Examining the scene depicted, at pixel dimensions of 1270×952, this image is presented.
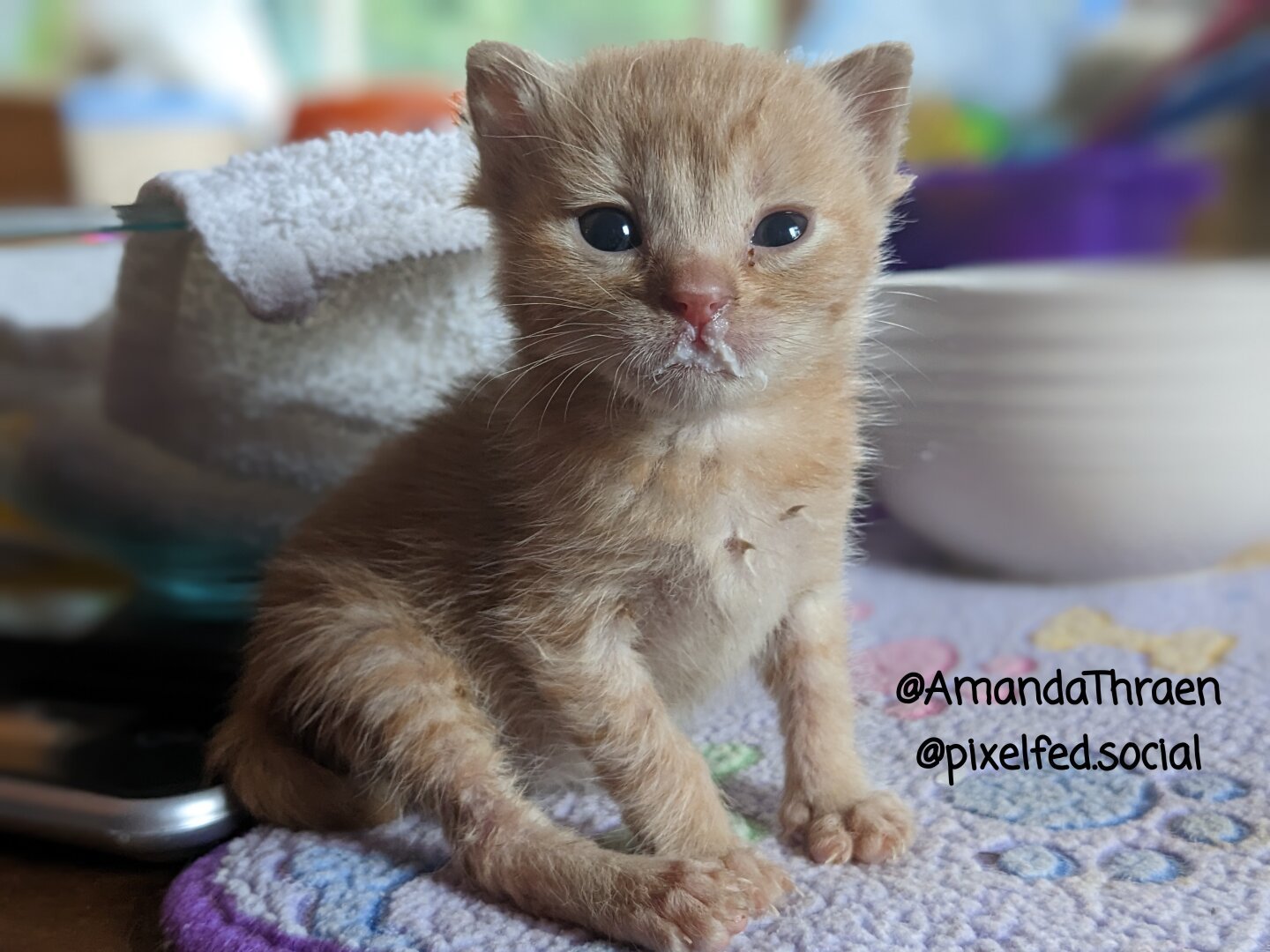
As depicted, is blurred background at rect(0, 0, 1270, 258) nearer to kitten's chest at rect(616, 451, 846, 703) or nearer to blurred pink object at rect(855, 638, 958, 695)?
blurred pink object at rect(855, 638, 958, 695)

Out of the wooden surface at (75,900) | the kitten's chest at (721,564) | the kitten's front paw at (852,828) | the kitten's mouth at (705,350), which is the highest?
the kitten's mouth at (705,350)

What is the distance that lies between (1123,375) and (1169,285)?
101mm

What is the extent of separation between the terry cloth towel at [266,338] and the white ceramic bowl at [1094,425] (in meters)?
0.35

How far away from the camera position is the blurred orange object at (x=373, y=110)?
2.12 meters

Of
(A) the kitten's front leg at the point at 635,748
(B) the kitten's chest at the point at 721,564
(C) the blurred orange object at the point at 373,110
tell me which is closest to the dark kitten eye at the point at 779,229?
(B) the kitten's chest at the point at 721,564

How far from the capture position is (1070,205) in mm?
1537

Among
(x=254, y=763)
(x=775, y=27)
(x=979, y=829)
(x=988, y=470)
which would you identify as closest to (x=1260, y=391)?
(x=988, y=470)

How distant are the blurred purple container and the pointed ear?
568 millimetres

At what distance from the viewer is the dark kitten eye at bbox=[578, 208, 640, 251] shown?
58cm

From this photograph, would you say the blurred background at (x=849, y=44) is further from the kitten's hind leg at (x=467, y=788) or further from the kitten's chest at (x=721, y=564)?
the kitten's hind leg at (x=467, y=788)

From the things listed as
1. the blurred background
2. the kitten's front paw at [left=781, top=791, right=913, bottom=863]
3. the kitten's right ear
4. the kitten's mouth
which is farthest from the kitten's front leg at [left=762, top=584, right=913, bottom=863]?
the blurred background

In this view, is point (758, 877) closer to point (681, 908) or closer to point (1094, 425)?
point (681, 908)

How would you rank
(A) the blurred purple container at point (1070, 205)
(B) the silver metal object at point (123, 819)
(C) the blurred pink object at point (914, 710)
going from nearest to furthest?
1. (B) the silver metal object at point (123, 819)
2. (C) the blurred pink object at point (914, 710)
3. (A) the blurred purple container at point (1070, 205)

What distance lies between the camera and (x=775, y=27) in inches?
92.1
